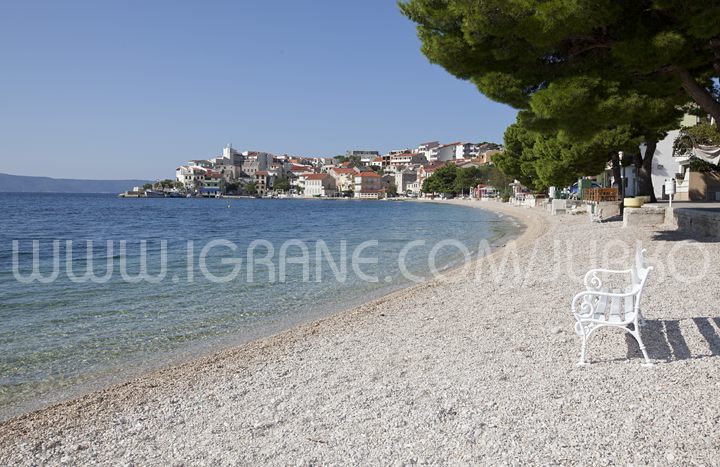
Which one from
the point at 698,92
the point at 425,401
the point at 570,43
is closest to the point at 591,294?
the point at 425,401

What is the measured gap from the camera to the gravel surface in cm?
347

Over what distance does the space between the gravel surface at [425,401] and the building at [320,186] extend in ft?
520

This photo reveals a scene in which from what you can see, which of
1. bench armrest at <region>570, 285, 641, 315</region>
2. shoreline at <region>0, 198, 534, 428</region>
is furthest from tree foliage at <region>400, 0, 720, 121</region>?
bench armrest at <region>570, 285, 641, 315</region>

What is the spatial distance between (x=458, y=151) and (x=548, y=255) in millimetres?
169846

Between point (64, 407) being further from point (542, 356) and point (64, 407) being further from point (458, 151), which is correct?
point (458, 151)

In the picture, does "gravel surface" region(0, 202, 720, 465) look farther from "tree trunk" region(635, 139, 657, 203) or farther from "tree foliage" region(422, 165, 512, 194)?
"tree foliage" region(422, 165, 512, 194)

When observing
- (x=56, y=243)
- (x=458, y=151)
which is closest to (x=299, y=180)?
(x=458, y=151)

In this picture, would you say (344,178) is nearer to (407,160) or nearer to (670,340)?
(407,160)

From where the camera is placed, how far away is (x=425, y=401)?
4.27m

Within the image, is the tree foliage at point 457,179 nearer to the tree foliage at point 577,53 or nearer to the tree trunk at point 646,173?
the tree trunk at point 646,173

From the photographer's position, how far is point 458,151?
590ft

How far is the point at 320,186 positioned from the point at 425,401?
16269cm

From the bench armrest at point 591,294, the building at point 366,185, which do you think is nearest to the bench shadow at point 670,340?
the bench armrest at point 591,294

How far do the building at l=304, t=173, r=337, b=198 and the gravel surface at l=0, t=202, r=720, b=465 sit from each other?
158m
